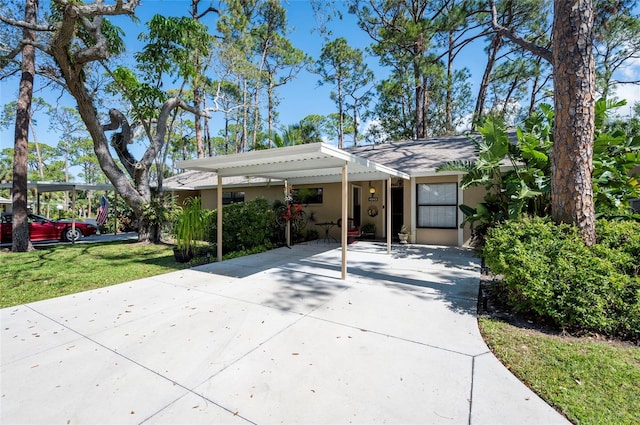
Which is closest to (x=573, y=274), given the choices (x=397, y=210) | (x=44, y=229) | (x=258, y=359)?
(x=258, y=359)

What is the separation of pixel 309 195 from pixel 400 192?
4.01 meters

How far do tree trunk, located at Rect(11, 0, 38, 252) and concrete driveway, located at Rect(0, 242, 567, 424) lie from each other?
786 centimetres

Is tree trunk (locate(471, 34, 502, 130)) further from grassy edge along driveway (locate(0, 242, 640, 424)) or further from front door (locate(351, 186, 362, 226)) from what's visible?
grassy edge along driveway (locate(0, 242, 640, 424))

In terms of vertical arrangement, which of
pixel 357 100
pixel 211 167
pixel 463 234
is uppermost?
pixel 357 100

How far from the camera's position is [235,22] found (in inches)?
640

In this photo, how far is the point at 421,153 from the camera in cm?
1175

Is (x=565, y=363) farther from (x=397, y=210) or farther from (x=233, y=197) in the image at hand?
(x=233, y=197)

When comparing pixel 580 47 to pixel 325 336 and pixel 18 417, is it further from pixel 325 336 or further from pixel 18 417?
pixel 18 417

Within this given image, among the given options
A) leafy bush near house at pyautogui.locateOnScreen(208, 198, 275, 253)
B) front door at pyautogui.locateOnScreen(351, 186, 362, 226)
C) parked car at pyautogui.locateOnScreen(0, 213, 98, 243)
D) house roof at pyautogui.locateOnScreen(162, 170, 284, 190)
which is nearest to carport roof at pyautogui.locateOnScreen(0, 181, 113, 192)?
parked car at pyautogui.locateOnScreen(0, 213, 98, 243)

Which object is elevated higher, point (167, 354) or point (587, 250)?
point (587, 250)

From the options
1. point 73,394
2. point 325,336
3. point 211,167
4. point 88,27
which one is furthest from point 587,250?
point 88,27

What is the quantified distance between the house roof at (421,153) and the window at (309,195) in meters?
2.77

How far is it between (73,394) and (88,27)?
11378mm

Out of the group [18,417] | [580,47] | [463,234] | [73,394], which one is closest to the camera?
[18,417]
